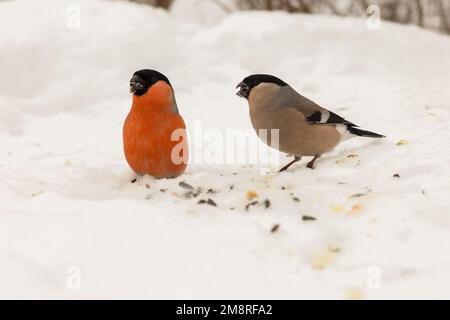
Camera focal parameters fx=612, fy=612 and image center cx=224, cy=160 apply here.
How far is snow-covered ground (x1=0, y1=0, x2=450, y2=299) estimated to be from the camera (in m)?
2.15

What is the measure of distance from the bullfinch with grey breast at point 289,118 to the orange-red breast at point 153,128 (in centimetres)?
45

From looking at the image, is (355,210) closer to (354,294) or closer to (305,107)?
(354,294)

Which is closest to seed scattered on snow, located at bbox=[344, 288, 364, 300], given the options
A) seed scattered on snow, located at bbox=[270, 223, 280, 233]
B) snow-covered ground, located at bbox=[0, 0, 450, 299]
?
snow-covered ground, located at bbox=[0, 0, 450, 299]

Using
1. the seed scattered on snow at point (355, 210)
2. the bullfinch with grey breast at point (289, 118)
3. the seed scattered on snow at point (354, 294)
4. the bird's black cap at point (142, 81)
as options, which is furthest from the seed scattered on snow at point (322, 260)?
the bird's black cap at point (142, 81)

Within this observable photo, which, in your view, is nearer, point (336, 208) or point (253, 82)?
point (336, 208)

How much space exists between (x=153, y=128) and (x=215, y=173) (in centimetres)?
51

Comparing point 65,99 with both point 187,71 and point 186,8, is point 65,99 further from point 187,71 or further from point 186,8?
point 186,8

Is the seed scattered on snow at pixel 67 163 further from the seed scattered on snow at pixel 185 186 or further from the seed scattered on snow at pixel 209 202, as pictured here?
the seed scattered on snow at pixel 209 202

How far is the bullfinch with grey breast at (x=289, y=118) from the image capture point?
3.38m

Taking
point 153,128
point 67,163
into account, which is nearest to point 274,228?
point 153,128

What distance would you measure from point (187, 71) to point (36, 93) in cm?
137

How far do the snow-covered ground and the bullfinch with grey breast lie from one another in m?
0.15

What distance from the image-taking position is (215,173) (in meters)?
3.54

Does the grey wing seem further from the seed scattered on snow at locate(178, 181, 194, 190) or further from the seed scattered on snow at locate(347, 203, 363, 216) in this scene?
the seed scattered on snow at locate(347, 203, 363, 216)
